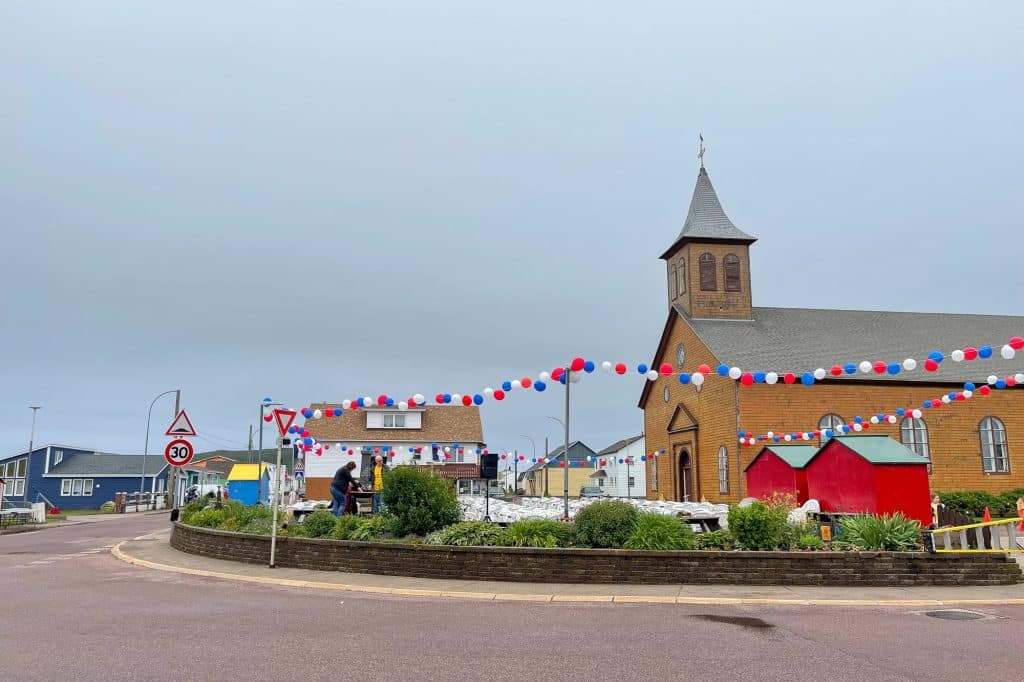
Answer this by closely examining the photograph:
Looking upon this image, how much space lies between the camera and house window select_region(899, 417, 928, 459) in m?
32.6

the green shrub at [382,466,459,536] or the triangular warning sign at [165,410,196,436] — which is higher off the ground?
the triangular warning sign at [165,410,196,436]

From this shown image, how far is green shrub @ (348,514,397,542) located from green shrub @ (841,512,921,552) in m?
8.48

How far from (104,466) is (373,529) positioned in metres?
64.6

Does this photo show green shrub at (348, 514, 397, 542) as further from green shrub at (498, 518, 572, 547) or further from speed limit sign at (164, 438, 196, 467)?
speed limit sign at (164, 438, 196, 467)

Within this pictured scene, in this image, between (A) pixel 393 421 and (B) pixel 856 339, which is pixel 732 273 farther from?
(A) pixel 393 421

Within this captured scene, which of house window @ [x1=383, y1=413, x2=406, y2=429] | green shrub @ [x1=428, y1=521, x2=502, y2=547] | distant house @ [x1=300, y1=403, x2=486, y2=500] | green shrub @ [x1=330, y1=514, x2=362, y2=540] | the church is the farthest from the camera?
house window @ [x1=383, y1=413, x2=406, y2=429]

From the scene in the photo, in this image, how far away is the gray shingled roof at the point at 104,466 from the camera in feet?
222

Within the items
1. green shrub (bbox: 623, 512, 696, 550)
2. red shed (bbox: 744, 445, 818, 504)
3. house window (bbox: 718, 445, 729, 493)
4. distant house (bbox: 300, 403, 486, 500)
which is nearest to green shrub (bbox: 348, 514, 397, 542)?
green shrub (bbox: 623, 512, 696, 550)

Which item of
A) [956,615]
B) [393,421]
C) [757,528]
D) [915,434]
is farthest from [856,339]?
[393,421]

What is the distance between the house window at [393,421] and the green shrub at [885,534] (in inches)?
1698

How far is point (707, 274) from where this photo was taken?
38375 millimetres

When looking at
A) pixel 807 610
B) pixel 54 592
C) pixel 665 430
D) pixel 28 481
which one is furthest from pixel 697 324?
pixel 28 481

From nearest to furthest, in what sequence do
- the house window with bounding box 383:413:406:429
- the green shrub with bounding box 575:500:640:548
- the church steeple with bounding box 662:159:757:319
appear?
the green shrub with bounding box 575:500:640:548, the church steeple with bounding box 662:159:757:319, the house window with bounding box 383:413:406:429

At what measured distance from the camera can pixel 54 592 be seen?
12055 millimetres
